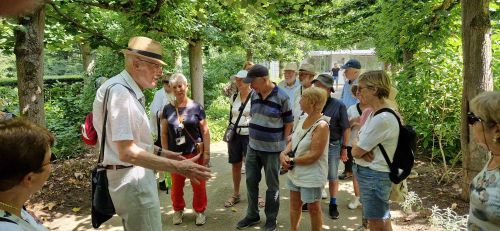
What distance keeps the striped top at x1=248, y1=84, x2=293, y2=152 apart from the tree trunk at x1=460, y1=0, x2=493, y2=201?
2.03 meters

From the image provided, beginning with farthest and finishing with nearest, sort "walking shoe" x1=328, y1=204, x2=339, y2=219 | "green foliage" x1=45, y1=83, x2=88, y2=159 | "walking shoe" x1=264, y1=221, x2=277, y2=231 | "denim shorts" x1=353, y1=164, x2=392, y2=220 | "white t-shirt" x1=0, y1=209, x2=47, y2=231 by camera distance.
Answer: "green foliage" x1=45, y1=83, x2=88, y2=159 < "walking shoe" x1=328, y1=204, x2=339, y2=219 < "walking shoe" x1=264, y1=221, x2=277, y2=231 < "denim shorts" x1=353, y1=164, x2=392, y2=220 < "white t-shirt" x1=0, y1=209, x2=47, y2=231

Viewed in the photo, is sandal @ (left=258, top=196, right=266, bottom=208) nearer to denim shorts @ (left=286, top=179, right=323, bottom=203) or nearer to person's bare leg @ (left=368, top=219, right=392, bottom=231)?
denim shorts @ (left=286, top=179, right=323, bottom=203)

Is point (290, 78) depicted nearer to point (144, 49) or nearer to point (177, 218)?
point (177, 218)

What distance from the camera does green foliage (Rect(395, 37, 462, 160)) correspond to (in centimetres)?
554

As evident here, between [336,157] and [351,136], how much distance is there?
643mm

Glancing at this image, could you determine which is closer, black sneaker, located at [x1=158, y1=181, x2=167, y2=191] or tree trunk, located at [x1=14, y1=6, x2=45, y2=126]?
tree trunk, located at [x1=14, y1=6, x2=45, y2=126]

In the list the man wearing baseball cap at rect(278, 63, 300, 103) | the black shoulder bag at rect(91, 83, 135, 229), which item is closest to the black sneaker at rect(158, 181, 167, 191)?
the man wearing baseball cap at rect(278, 63, 300, 103)

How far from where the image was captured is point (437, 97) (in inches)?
226

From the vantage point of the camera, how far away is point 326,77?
4543mm

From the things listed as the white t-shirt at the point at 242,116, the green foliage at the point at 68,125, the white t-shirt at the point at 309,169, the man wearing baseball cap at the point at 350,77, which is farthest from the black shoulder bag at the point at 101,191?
the green foliage at the point at 68,125

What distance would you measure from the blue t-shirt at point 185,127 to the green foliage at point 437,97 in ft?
11.5

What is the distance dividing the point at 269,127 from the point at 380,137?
142 centimetres

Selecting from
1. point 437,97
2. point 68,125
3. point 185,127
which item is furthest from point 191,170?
point 68,125

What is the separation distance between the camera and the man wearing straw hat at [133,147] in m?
2.24
